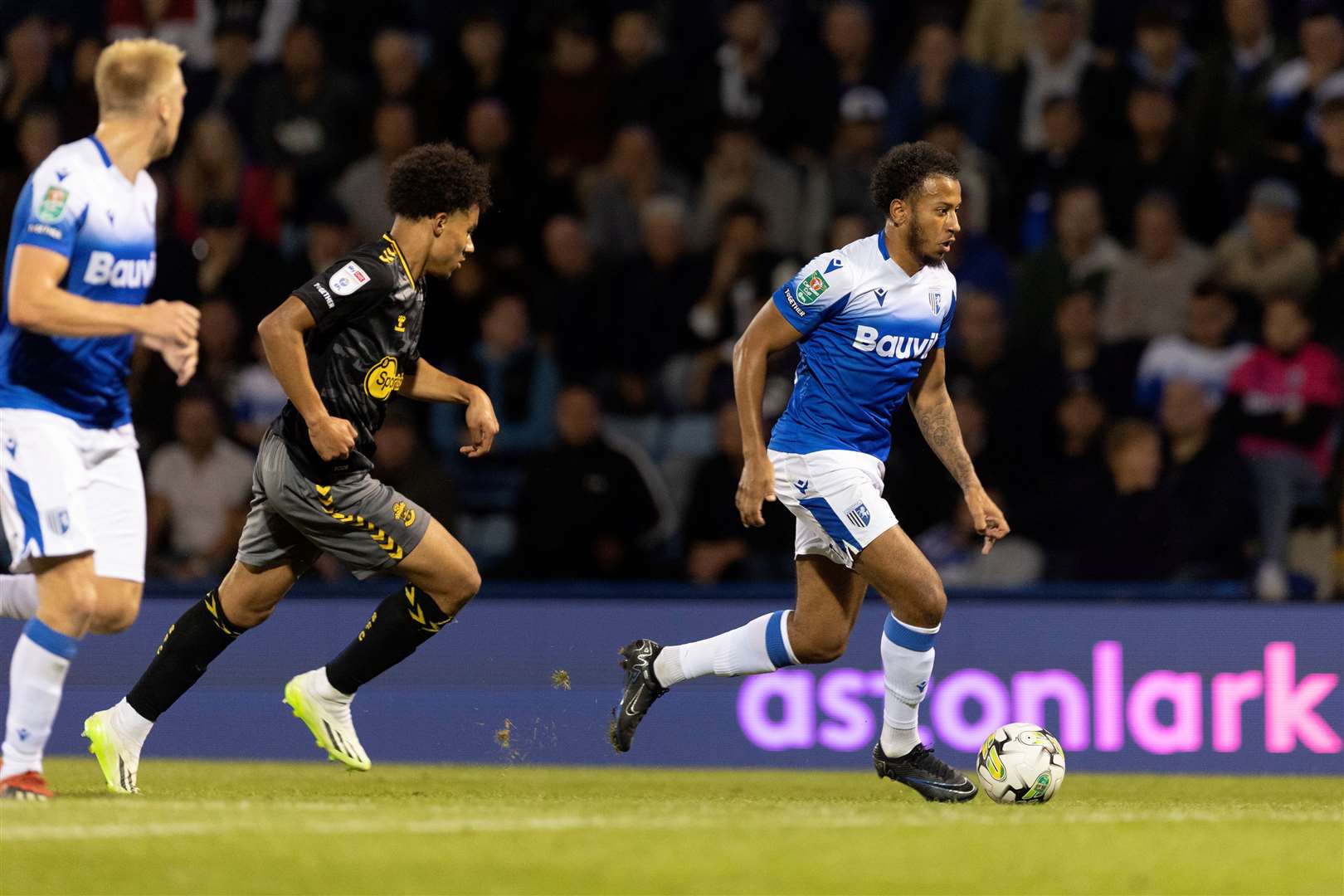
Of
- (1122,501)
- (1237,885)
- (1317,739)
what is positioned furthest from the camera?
(1122,501)

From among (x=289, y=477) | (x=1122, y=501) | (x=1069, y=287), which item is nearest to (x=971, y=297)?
(x=1069, y=287)

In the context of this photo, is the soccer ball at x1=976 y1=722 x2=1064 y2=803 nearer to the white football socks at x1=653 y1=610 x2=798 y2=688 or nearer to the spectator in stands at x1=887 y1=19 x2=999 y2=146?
the white football socks at x1=653 y1=610 x2=798 y2=688

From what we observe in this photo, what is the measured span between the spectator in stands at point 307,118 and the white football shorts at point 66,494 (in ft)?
24.6

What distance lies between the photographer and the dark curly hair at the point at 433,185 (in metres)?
7.05

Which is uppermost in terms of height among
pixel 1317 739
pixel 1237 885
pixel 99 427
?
pixel 99 427

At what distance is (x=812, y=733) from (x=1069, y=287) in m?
3.57

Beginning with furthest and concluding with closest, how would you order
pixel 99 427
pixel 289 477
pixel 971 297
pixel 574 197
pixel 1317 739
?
pixel 574 197 < pixel 971 297 < pixel 1317 739 < pixel 289 477 < pixel 99 427

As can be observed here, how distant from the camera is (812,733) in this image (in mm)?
9859

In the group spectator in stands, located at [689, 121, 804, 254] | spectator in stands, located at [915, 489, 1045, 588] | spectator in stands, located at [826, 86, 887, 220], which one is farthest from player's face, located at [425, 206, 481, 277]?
spectator in stands, located at [689, 121, 804, 254]

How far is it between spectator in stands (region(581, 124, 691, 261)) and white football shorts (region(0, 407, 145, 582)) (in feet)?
22.2

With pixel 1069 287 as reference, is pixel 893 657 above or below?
below

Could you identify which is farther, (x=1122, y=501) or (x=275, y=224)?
(x=275, y=224)

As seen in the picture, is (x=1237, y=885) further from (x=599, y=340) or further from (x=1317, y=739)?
(x=599, y=340)

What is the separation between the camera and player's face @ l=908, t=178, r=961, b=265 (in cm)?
711
